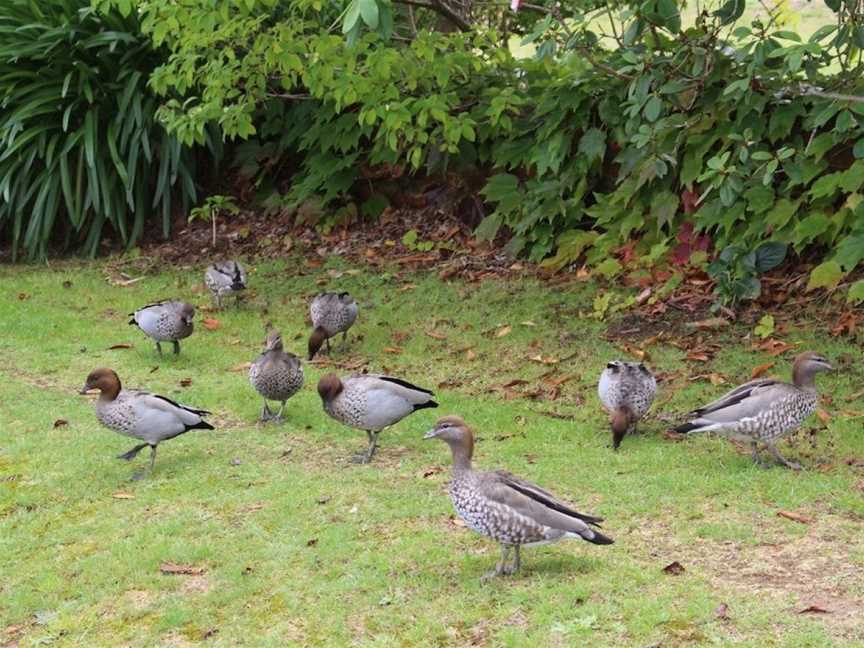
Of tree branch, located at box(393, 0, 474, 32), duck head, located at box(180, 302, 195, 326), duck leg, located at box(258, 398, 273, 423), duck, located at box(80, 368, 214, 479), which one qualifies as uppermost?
tree branch, located at box(393, 0, 474, 32)

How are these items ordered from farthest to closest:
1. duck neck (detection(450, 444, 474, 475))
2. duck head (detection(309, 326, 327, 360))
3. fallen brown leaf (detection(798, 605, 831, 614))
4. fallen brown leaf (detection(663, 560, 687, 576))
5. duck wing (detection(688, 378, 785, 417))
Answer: duck head (detection(309, 326, 327, 360))
duck wing (detection(688, 378, 785, 417))
duck neck (detection(450, 444, 474, 475))
fallen brown leaf (detection(663, 560, 687, 576))
fallen brown leaf (detection(798, 605, 831, 614))

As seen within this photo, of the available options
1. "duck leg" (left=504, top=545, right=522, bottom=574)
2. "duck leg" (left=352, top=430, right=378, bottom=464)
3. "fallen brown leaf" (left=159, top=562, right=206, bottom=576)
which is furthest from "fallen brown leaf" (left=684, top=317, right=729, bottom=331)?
"fallen brown leaf" (left=159, top=562, right=206, bottom=576)

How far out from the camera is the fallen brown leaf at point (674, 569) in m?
6.02

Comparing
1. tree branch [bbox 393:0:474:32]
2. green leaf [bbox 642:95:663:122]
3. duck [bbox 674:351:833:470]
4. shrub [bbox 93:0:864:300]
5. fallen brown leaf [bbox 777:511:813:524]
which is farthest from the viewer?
tree branch [bbox 393:0:474:32]

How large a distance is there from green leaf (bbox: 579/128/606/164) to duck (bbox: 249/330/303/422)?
Answer: 4.32m

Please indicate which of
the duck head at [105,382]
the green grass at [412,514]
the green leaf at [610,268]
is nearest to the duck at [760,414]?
the green grass at [412,514]

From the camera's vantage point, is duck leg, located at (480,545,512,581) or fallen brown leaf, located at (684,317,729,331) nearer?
duck leg, located at (480,545,512,581)

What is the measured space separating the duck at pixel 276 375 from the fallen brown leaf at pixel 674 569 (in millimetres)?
3642

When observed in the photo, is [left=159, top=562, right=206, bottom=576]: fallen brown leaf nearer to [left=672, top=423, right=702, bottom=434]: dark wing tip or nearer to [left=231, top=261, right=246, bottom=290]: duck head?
[left=672, top=423, right=702, bottom=434]: dark wing tip

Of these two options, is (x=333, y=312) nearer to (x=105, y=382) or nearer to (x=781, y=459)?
(x=105, y=382)

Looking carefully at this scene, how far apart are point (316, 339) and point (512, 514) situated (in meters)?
4.94

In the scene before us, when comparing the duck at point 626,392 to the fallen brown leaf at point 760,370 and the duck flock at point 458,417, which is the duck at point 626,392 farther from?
the fallen brown leaf at point 760,370

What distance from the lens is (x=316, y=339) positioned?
34.6 ft

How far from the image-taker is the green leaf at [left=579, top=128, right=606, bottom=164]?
1179 cm
